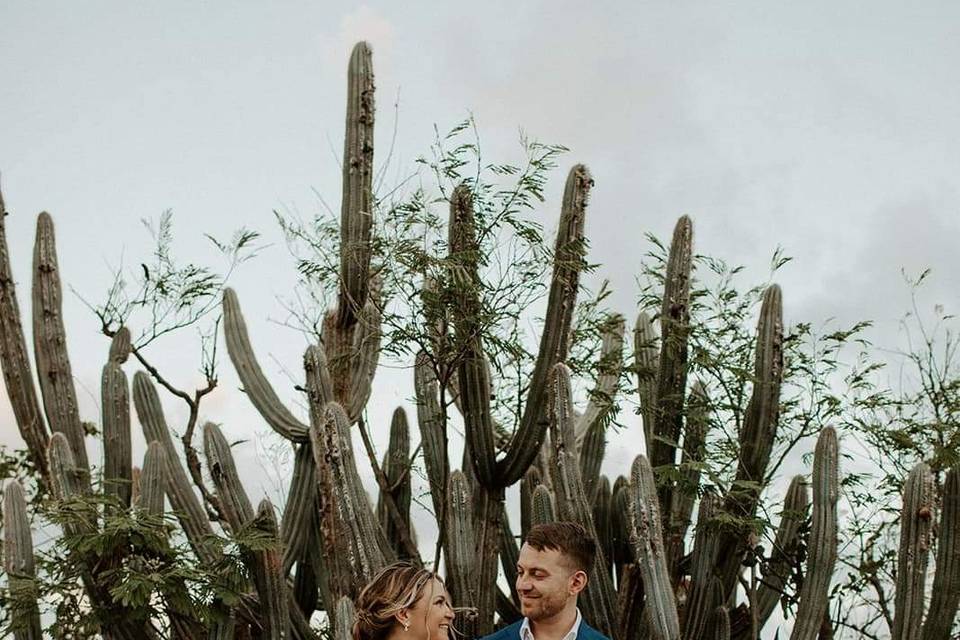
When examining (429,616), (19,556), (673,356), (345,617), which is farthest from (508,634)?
(19,556)

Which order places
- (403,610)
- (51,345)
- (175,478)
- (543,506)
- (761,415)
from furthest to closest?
1. (51,345)
2. (175,478)
3. (761,415)
4. (543,506)
5. (403,610)

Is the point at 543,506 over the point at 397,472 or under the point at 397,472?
under

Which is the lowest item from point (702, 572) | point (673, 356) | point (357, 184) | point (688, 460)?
point (702, 572)

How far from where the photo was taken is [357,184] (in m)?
10.2

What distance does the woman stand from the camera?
3418 millimetres

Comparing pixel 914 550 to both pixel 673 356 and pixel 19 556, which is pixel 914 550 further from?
pixel 19 556

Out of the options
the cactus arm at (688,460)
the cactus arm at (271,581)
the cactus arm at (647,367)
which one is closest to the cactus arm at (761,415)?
the cactus arm at (688,460)

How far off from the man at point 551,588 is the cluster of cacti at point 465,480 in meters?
3.89

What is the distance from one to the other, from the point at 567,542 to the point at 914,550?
511 centimetres

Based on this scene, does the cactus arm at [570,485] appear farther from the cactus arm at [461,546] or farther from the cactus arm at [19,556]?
the cactus arm at [19,556]

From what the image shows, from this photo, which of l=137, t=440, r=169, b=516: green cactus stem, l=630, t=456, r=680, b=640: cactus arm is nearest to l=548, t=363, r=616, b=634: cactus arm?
l=630, t=456, r=680, b=640: cactus arm

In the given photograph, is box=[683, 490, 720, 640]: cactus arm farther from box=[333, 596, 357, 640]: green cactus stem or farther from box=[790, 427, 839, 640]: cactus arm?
box=[333, 596, 357, 640]: green cactus stem

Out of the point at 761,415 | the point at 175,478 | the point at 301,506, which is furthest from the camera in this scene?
the point at 175,478

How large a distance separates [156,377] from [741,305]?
527 cm
